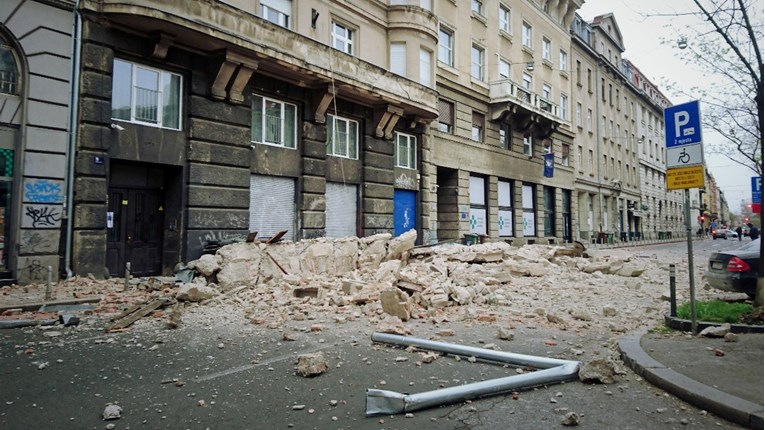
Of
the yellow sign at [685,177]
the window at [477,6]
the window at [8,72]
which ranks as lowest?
the yellow sign at [685,177]

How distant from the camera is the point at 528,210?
93.7 ft

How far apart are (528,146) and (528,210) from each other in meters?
4.04

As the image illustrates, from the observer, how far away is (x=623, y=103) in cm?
4553

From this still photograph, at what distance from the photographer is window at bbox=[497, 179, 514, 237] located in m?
25.8

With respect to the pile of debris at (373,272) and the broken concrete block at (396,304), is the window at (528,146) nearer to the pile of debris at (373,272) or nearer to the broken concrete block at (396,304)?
the pile of debris at (373,272)

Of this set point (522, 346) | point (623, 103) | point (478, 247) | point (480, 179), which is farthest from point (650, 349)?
point (623, 103)

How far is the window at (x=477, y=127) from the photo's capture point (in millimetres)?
24250

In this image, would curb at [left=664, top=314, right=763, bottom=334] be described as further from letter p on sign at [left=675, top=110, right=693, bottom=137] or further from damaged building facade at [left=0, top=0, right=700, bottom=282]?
damaged building facade at [left=0, top=0, right=700, bottom=282]

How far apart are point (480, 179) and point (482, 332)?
18.4m

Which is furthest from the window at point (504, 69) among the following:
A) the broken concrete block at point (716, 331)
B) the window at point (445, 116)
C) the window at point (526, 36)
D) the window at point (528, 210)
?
the broken concrete block at point (716, 331)

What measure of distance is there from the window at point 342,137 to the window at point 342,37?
9.15ft

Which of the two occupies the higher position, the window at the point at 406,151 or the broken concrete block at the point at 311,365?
the window at the point at 406,151

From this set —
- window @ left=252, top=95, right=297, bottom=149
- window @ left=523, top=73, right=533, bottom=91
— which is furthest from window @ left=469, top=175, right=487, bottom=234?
window @ left=252, top=95, right=297, bottom=149

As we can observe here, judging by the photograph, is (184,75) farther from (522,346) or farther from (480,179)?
(480,179)
